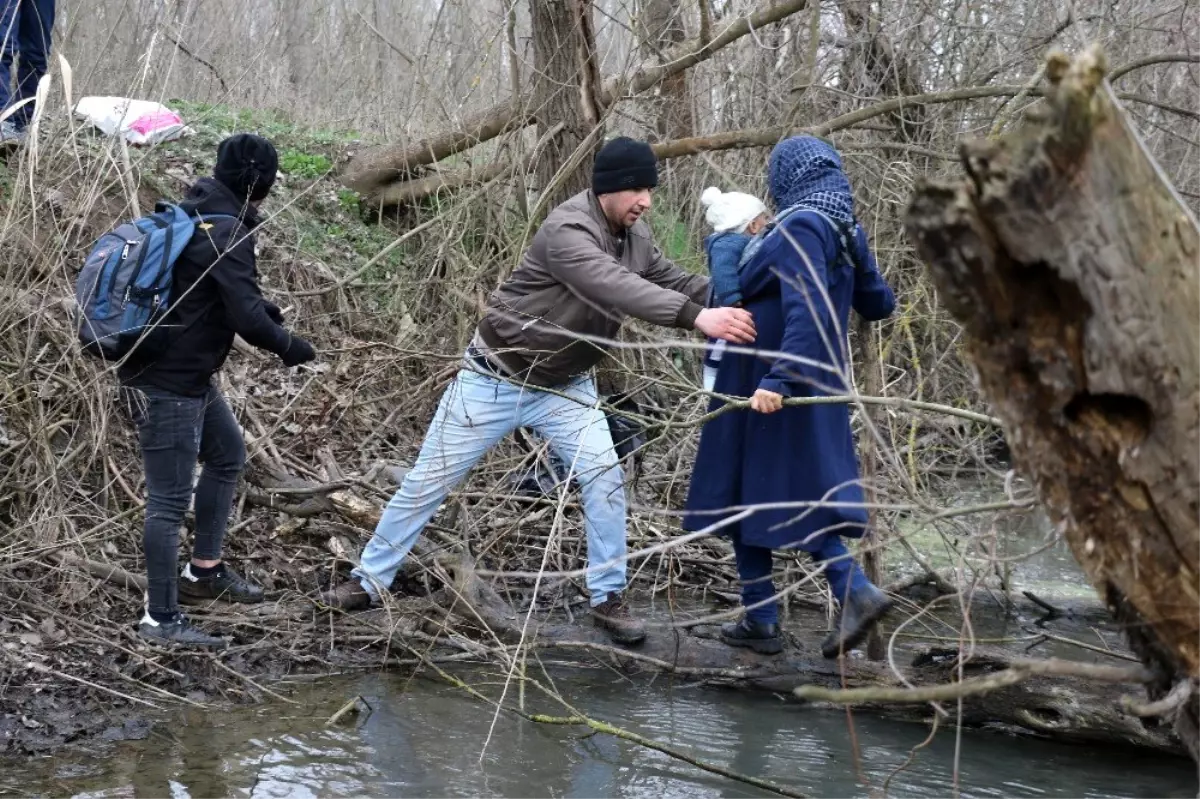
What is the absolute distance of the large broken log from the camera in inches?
77.1

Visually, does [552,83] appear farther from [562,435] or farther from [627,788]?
[627,788]

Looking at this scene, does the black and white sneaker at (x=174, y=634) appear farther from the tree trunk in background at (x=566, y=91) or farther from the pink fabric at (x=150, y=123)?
the pink fabric at (x=150, y=123)

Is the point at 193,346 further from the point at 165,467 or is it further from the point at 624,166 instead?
the point at 624,166

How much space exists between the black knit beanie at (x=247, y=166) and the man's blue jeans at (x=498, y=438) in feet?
3.82

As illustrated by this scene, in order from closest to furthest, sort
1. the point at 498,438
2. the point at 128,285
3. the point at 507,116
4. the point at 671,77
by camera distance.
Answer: the point at 128,285
the point at 498,438
the point at 507,116
the point at 671,77

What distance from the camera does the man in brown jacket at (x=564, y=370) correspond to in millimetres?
5211

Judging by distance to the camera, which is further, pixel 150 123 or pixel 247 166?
pixel 150 123

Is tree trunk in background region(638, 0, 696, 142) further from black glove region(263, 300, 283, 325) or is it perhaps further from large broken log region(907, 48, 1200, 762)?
large broken log region(907, 48, 1200, 762)

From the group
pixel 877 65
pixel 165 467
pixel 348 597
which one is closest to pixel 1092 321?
pixel 165 467

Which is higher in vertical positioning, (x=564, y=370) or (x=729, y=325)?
(x=729, y=325)

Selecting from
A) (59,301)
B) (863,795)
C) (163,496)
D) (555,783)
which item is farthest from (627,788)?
(59,301)

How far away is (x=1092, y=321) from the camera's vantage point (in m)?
2.05

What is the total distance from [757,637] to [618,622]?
61 cm

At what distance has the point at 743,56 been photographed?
27.8 feet
